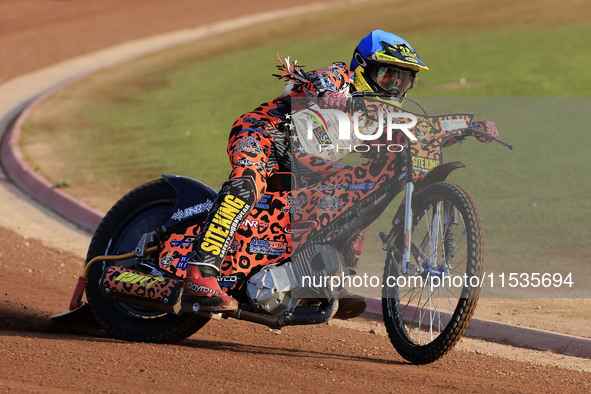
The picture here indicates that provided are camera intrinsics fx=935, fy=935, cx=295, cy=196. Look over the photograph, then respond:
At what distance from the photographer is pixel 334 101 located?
5590 mm

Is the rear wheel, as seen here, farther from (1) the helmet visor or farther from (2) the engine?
(1) the helmet visor

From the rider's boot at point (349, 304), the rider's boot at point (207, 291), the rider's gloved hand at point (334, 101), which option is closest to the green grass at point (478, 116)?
the rider's boot at point (349, 304)

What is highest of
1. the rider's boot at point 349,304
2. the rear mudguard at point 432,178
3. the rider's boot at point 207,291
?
the rear mudguard at point 432,178

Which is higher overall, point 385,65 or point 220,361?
point 385,65

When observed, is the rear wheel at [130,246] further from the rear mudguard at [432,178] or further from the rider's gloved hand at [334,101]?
the rear mudguard at [432,178]

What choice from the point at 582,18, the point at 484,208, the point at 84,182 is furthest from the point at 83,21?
the point at 484,208

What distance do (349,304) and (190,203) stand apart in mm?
1277

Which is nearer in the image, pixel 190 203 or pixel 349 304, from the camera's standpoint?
pixel 349 304

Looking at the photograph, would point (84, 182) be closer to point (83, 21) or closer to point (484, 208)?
point (484, 208)

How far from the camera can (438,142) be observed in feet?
18.9

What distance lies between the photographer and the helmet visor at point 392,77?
5.97 metres

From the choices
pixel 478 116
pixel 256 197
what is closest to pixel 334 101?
pixel 256 197

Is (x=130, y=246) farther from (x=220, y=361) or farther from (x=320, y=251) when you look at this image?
(x=320, y=251)

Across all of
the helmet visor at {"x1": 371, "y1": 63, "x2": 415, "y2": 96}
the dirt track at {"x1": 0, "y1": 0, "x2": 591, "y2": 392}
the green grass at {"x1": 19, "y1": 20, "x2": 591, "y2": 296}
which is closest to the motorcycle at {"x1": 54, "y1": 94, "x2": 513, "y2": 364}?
the dirt track at {"x1": 0, "y1": 0, "x2": 591, "y2": 392}
